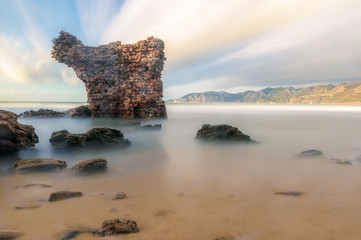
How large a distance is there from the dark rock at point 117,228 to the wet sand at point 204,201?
0.10 m

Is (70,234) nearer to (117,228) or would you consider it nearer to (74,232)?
(74,232)

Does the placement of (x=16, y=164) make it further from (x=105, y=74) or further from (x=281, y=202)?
(x=105, y=74)

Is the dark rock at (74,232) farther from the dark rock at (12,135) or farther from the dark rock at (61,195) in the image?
the dark rock at (12,135)

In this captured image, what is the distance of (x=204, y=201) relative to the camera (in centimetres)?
352

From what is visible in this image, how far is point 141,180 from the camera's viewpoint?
15.4 feet

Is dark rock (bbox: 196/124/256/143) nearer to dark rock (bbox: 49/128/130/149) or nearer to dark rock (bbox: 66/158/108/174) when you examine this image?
dark rock (bbox: 49/128/130/149)

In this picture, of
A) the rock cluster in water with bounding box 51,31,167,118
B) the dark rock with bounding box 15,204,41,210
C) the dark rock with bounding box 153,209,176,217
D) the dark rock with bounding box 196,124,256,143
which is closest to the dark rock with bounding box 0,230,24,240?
the dark rock with bounding box 15,204,41,210

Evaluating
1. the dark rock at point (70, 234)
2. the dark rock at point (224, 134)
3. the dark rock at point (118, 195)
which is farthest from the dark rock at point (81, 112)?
the dark rock at point (70, 234)

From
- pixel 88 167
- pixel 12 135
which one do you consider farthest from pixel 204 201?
pixel 12 135

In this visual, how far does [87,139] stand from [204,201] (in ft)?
21.3

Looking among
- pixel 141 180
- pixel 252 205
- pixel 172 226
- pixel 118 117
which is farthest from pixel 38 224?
pixel 118 117

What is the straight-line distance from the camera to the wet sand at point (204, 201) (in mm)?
2600

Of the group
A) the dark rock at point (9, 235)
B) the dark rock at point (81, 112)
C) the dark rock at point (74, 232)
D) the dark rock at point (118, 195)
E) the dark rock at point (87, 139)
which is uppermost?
the dark rock at point (81, 112)

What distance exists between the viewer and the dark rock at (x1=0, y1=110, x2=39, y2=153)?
675 cm
